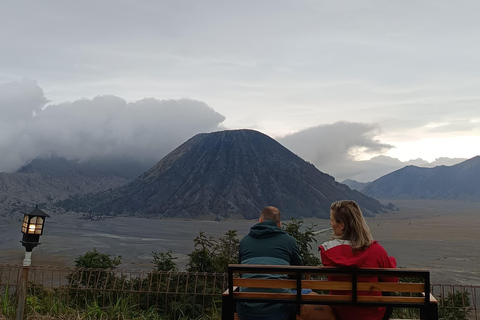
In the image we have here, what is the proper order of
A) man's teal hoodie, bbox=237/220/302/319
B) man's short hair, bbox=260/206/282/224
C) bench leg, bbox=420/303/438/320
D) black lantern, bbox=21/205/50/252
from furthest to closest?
black lantern, bbox=21/205/50/252 → man's short hair, bbox=260/206/282/224 → man's teal hoodie, bbox=237/220/302/319 → bench leg, bbox=420/303/438/320

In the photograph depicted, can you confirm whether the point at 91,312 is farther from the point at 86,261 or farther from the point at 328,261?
the point at 86,261

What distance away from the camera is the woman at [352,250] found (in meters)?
3.74

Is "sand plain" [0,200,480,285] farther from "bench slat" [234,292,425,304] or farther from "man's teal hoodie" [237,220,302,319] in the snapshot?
"bench slat" [234,292,425,304]

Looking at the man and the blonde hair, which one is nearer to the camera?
the blonde hair

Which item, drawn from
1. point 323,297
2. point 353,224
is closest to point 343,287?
point 323,297

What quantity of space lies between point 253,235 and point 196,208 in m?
195

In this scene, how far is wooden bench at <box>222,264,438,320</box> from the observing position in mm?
3668

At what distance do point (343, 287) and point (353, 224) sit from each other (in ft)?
1.83

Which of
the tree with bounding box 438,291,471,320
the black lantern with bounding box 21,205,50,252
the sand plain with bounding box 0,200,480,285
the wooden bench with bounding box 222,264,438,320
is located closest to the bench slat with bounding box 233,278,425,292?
the wooden bench with bounding box 222,264,438,320

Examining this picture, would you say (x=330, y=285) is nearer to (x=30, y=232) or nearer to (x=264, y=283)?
(x=264, y=283)

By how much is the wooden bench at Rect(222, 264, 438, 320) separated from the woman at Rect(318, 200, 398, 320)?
3.0 inches

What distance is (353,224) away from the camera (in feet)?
12.5

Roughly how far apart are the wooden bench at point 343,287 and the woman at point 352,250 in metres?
0.08

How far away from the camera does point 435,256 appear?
79188mm
